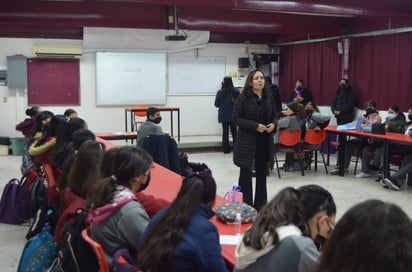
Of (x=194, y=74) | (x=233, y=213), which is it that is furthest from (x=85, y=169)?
(x=194, y=74)

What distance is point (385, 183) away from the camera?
6055mm

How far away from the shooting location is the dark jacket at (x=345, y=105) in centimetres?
865

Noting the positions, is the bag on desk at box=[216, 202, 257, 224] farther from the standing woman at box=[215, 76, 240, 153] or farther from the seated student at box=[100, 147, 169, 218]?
the standing woman at box=[215, 76, 240, 153]

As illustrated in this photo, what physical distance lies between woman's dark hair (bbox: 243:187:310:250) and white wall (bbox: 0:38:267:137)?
8554 mm

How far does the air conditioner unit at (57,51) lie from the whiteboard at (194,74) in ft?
6.34

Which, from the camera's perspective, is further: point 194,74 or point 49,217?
point 194,74

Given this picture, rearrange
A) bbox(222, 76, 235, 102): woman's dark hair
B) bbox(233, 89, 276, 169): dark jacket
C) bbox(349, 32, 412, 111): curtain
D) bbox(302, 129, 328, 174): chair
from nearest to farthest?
1. bbox(233, 89, 276, 169): dark jacket
2. bbox(302, 129, 328, 174): chair
3. bbox(349, 32, 412, 111): curtain
4. bbox(222, 76, 235, 102): woman's dark hair

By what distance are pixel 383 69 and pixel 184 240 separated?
24.2 ft

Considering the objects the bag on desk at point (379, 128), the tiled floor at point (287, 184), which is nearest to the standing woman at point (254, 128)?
the tiled floor at point (287, 184)

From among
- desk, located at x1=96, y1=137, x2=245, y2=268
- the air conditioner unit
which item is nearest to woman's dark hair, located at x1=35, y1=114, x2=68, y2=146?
desk, located at x1=96, y1=137, x2=245, y2=268

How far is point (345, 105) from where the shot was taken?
8664 mm

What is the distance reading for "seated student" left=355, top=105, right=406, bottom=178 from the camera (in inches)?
261

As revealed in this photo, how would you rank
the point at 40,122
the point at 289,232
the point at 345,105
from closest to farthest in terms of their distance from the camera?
the point at 289,232 → the point at 40,122 → the point at 345,105

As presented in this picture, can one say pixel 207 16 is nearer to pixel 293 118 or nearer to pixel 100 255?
pixel 293 118
